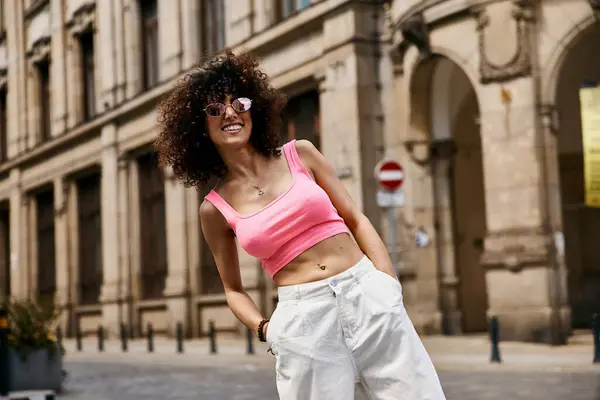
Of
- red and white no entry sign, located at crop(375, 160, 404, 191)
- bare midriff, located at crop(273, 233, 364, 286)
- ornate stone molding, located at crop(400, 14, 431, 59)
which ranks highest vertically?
ornate stone molding, located at crop(400, 14, 431, 59)

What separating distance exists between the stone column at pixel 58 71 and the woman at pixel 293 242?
33.3 metres

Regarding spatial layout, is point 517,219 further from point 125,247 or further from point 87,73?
point 87,73

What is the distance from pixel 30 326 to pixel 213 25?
15560mm

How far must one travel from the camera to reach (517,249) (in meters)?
17.9

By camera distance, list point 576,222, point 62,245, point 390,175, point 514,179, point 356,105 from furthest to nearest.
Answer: point 62,245 < point 576,222 < point 356,105 < point 514,179 < point 390,175

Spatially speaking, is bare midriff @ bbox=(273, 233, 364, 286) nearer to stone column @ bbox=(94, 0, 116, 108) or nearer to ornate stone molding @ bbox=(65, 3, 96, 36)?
stone column @ bbox=(94, 0, 116, 108)

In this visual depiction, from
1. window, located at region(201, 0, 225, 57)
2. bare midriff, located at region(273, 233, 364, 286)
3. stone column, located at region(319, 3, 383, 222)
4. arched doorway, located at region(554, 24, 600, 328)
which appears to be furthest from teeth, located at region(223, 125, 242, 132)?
window, located at region(201, 0, 225, 57)

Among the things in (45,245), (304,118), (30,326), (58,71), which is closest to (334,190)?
(30,326)

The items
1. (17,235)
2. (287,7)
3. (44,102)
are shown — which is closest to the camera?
(287,7)

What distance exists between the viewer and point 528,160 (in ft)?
58.6

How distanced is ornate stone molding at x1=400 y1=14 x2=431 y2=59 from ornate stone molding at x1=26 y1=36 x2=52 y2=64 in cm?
2126

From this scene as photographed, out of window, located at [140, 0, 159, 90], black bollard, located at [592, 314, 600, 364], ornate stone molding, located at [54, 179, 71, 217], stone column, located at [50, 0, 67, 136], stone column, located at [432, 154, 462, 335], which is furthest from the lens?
stone column, located at [50, 0, 67, 136]

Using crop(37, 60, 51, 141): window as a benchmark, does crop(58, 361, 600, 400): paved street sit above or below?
below

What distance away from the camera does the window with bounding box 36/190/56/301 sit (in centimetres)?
3794
